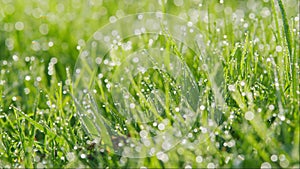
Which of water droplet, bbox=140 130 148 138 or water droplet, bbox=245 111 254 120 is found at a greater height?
water droplet, bbox=245 111 254 120

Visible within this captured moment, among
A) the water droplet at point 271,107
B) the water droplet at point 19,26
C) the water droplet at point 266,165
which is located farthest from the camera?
the water droplet at point 19,26

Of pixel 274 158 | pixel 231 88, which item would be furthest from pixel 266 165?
pixel 231 88

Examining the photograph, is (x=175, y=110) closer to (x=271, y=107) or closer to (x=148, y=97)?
(x=148, y=97)

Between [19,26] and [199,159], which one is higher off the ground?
[19,26]

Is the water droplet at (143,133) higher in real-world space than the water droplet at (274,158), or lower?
higher

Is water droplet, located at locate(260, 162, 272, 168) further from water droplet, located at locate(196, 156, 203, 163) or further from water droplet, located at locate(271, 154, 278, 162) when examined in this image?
water droplet, located at locate(196, 156, 203, 163)

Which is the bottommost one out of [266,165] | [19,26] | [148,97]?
[266,165]

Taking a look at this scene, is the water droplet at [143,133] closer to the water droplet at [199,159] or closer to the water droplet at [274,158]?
the water droplet at [199,159]

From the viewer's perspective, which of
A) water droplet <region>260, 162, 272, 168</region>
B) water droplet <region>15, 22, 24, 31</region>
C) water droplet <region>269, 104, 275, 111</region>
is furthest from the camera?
water droplet <region>15, 22, 24, 31</region>

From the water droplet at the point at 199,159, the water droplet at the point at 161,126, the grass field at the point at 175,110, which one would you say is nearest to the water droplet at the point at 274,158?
the grass field at the point at 175,110

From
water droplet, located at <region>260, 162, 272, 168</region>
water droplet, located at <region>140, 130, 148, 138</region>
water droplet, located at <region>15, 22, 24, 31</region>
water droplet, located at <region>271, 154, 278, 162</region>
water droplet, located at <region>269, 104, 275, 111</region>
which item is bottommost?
water droplet, located at <region>260, 162, 272, 168</region>

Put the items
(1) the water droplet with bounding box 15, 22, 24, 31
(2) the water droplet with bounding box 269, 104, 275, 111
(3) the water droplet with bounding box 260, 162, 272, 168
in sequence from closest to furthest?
(3) the water droplet with bounding box 260, 162, 272, 168
(2) the water droplet with bounding box 269, 104, 275, 111
(1) the water droplet with bounding box 15, 22, 24, 31

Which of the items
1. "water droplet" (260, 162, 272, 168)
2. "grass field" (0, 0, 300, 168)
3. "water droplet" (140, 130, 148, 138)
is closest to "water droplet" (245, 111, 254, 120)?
"grass field" (0, 0, 300, 168)
